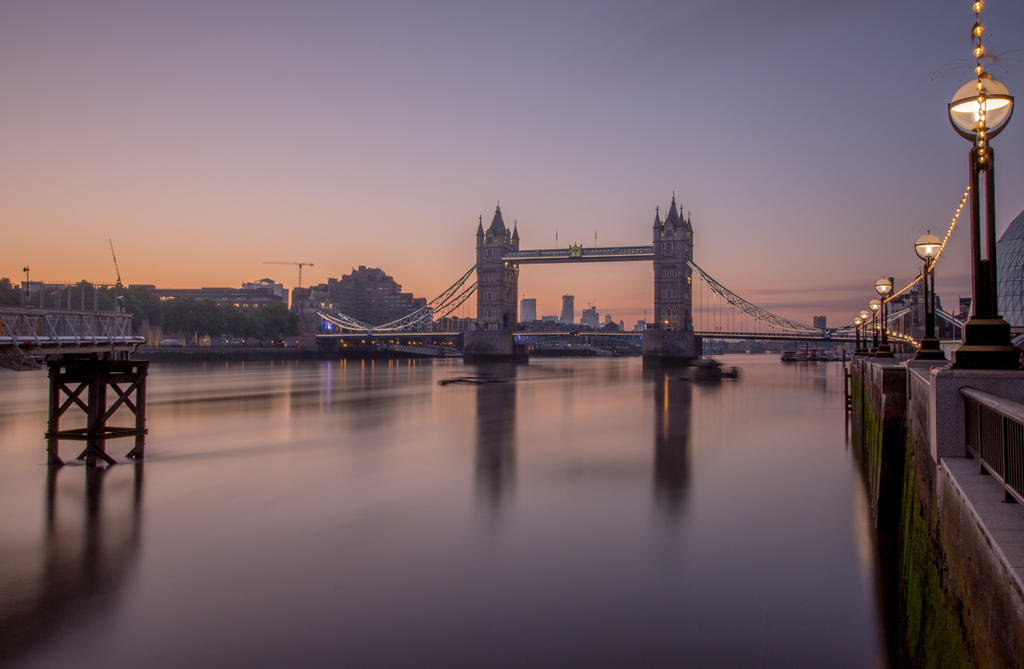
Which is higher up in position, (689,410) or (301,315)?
(301,315)

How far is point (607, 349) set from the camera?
191 meters

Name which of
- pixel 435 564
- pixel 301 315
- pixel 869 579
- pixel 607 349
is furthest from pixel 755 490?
pixel 607 349

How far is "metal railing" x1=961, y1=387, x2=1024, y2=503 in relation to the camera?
384 centimetres

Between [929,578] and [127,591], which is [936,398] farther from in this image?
[127,591]

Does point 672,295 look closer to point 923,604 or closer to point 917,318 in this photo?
point 917,318

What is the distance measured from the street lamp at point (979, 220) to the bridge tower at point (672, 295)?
292ft

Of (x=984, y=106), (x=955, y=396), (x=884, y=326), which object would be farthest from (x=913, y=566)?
(x=884, y=326)

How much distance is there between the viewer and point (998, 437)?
440 centimetres

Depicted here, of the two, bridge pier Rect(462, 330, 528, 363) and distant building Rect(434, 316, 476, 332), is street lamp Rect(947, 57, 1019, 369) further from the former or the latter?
distant building Rect(434, 316, 476, 332)

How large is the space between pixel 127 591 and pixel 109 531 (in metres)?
3.11

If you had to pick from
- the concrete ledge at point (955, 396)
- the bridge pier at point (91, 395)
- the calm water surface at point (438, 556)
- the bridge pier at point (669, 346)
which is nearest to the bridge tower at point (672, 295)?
the bridge pier at point (669, 346)

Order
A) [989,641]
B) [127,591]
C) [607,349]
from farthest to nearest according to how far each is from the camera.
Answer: [607,349] < [127,591] < [989,641]

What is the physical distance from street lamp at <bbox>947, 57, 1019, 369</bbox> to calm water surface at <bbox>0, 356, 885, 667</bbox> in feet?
13.3

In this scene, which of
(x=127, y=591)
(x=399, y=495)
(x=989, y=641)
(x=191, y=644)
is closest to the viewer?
(x=989, y=641)
